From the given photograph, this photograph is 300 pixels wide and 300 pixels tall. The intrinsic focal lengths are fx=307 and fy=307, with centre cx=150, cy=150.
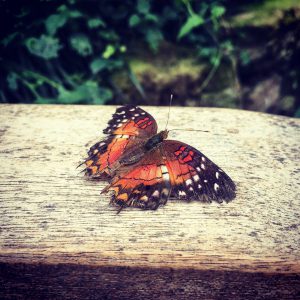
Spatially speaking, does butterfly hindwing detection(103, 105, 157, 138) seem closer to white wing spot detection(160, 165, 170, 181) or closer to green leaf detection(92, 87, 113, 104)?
white wing spot detection(160, 165, 170, 181)

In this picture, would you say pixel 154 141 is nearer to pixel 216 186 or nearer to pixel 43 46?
pixel 216 186

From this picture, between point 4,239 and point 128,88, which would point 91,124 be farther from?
point 128,88

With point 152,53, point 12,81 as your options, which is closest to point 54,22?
point 12,81

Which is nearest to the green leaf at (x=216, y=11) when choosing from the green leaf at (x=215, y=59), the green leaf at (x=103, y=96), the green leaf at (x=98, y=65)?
the green leaf at (x=215, y=59)

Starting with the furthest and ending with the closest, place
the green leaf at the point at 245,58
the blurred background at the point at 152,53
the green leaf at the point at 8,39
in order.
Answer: the green leaf at the point at 245,58 → the blurred background at the point at 152,53 → the green leaf at the point at 8,39

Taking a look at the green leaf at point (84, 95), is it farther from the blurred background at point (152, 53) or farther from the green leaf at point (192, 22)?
the green leaf at point (192, 22)

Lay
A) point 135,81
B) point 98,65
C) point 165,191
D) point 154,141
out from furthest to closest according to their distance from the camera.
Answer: point 135,81 → point 98,65 → point 154,141 → point 165,191

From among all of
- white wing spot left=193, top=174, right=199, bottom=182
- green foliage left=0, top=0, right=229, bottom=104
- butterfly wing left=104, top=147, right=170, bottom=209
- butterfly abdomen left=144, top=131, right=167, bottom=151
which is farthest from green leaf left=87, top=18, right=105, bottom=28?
white wing spot left=193, top=174, right=199, bottom=182
